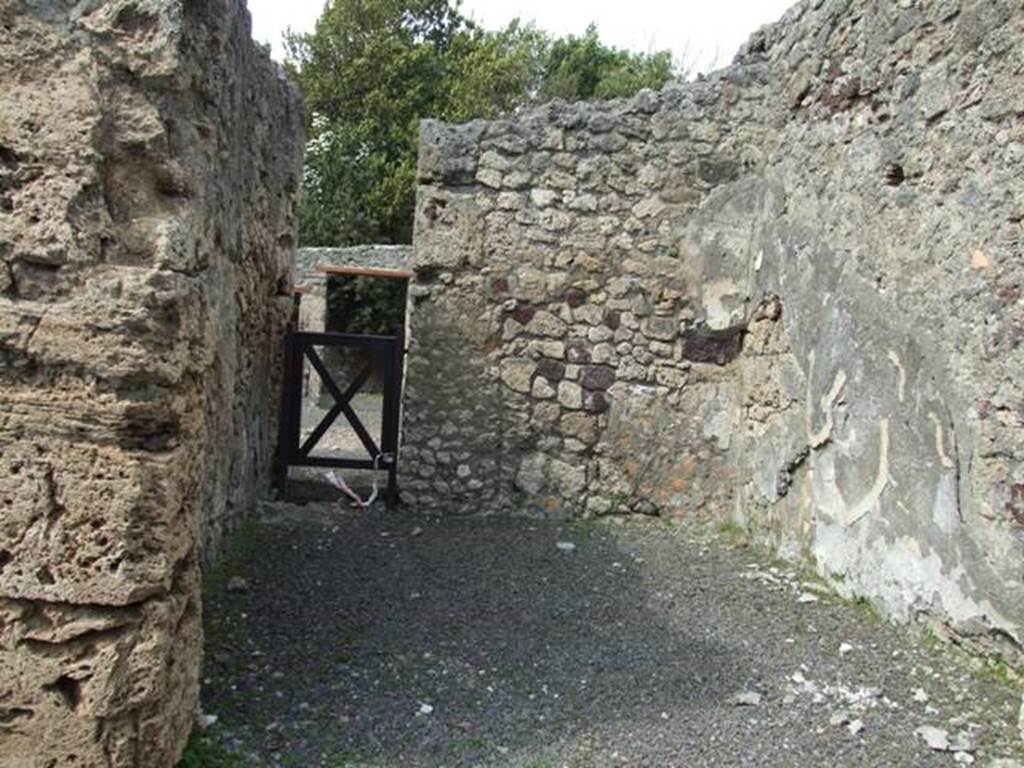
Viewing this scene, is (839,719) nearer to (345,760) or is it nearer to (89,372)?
(345,760)

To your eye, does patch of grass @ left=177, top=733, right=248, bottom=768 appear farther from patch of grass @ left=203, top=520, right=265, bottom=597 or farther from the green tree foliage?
the green tree foliage

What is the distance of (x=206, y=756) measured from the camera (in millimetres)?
2338

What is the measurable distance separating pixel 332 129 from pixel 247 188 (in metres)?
14.2

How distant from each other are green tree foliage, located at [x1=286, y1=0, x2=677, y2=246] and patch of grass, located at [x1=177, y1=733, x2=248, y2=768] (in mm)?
14745

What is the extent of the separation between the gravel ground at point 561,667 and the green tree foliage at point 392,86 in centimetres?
1324

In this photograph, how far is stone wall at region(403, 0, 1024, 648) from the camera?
126 inches

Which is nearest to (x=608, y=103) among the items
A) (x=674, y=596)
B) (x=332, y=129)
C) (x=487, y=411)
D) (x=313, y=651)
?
(x=487, y=411)

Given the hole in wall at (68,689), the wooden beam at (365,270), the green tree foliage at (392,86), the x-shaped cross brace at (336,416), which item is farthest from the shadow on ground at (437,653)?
the green tree foliage at (392,86)

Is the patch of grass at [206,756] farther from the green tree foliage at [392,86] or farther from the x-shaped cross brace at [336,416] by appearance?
the green tree foliage at [392,86]

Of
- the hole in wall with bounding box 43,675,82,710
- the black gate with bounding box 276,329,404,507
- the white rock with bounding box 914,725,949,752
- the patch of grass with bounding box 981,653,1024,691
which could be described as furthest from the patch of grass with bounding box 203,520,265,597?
the patch of grass with bounding box 981,653,1024,691

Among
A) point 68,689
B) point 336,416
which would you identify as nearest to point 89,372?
point 68,689

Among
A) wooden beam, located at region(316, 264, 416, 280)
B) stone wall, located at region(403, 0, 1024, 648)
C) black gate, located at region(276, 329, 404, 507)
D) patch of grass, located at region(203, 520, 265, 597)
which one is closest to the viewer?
stone wall, located at region(403, 0, 1024, 648)

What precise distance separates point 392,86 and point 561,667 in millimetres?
17287

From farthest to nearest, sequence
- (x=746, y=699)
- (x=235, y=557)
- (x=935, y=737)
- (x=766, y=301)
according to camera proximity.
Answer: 1. (x=766, y=301)
2. (x=235, y=557)
3. (x=746, y=699)
4. (x=935, y=737)
